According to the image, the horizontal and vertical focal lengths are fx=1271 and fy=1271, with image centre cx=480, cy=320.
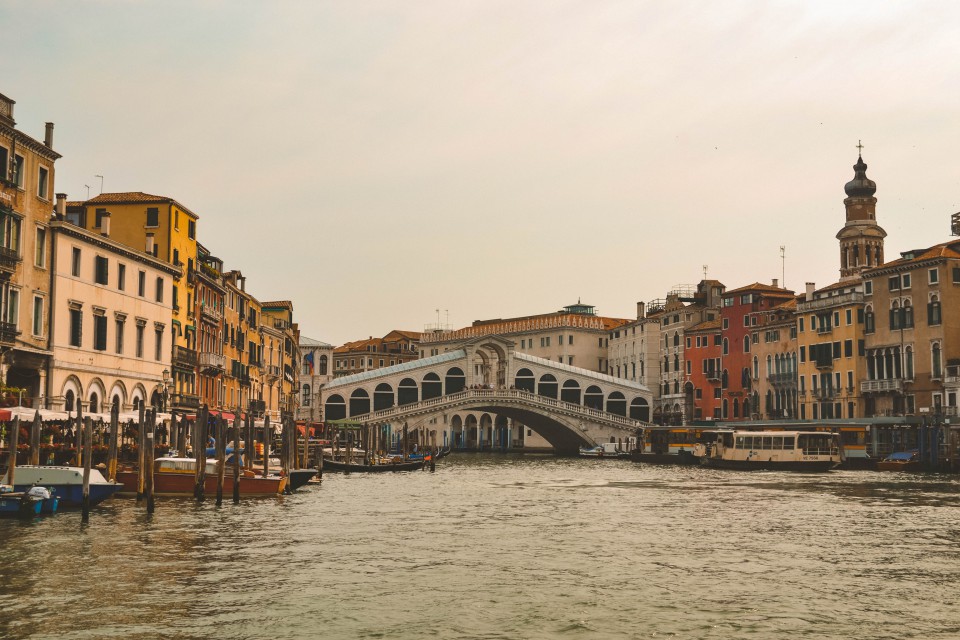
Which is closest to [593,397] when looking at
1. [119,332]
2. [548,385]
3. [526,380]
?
[548,385]

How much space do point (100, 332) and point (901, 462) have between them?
96.2 ft

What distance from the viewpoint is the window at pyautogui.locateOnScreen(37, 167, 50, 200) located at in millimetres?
30766

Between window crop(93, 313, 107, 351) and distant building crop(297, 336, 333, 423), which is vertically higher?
distant building crop(297, 336, 333, 423)

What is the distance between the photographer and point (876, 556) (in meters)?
19.1

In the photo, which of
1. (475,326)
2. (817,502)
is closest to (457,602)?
(817,502)

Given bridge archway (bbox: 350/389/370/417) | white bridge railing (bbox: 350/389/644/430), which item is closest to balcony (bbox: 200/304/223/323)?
white bridge railing (bbox: 350/389/644/430)

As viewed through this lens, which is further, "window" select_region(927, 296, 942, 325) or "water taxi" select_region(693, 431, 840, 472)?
"window" select_region(927, 296, 942, 325)

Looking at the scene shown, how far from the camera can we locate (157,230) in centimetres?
3897

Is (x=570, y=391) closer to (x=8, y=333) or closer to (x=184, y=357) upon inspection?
(x=184, y=357)

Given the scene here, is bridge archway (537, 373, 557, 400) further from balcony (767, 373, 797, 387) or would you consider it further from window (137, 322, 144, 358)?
window (137, 322, 144, 358)

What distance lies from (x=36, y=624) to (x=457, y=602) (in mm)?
4627

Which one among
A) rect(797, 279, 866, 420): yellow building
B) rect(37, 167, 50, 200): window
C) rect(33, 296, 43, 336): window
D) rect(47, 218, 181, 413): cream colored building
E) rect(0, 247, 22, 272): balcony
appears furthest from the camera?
rect(797, 279, 866, 420): yellow building

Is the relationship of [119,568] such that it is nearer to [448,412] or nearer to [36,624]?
[36,624]

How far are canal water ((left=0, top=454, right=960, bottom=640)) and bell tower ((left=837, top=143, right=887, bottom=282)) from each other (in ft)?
152
